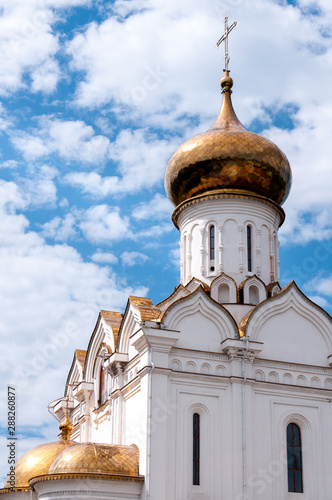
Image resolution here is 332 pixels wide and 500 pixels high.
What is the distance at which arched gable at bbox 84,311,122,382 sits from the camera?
15.2 m

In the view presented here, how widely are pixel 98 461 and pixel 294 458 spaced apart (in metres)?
3.62

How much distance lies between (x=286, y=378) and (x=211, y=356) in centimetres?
154

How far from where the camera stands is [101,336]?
1598cm

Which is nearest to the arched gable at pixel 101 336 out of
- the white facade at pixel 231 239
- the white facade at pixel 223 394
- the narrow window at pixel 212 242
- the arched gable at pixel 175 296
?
the white facade at pixel 223 394

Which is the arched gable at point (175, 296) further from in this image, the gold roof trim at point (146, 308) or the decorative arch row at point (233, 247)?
the decorative arch row at point (233, 247)

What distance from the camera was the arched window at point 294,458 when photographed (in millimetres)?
12984

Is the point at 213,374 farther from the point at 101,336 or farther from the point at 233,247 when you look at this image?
the point at 101,336

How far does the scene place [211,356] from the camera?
13.2 m

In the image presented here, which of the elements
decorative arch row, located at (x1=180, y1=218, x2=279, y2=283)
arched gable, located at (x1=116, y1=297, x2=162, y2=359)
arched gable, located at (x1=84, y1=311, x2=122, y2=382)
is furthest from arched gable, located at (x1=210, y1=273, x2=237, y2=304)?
arched gable, located at (x1=84, y1=311, x2=122, y2=382)

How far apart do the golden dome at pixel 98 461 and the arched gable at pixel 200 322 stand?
214 cm

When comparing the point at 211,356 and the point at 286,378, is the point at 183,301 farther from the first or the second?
the point at 286,378

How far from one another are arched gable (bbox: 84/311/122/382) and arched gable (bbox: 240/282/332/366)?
2932 mm

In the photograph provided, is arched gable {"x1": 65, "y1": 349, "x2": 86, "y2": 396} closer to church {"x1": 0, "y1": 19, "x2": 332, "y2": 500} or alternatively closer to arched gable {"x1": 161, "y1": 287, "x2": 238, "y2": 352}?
church {"x1": 0, "y1": 19, "x2": 332, "y2": 500}

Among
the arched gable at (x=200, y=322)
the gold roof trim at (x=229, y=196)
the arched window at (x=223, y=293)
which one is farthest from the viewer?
the gold roof trim at (x=229, y=196)
